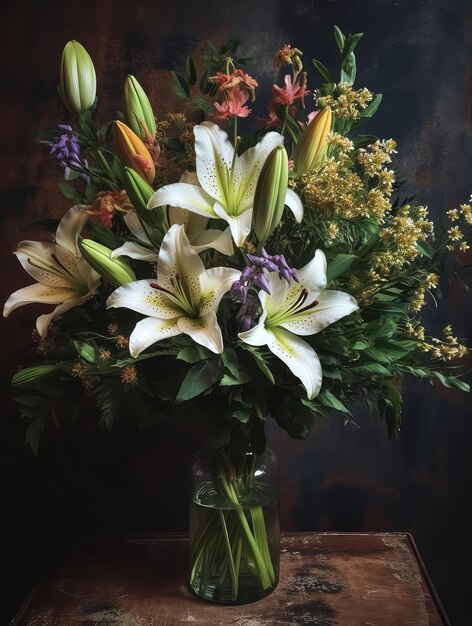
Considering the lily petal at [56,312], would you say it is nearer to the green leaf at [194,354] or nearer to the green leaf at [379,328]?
the green leaf at [194,354]

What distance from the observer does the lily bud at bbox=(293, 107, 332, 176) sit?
86cm

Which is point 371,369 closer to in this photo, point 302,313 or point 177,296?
point 302,313

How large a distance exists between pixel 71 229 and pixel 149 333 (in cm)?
22

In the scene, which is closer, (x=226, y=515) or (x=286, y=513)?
(x=226, y=515)

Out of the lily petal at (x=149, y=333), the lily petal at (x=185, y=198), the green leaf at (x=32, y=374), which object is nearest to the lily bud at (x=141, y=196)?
the lily petal at (x=185, y=198)

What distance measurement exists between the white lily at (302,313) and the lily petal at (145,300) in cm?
11

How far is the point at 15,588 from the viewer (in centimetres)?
137

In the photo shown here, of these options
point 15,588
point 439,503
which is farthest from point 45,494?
point 439,503

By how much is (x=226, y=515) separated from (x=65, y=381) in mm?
287

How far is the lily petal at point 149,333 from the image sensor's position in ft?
2.61

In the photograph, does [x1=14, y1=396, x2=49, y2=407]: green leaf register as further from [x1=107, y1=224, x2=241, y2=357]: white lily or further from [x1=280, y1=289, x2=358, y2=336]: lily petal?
[x1=280, y1=289, x2=358, y2=336]: lily petal

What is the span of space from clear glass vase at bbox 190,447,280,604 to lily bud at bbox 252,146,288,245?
1.13 feet

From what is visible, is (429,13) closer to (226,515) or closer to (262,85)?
(262,85)

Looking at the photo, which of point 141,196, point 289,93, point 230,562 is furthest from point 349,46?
point 230,562
